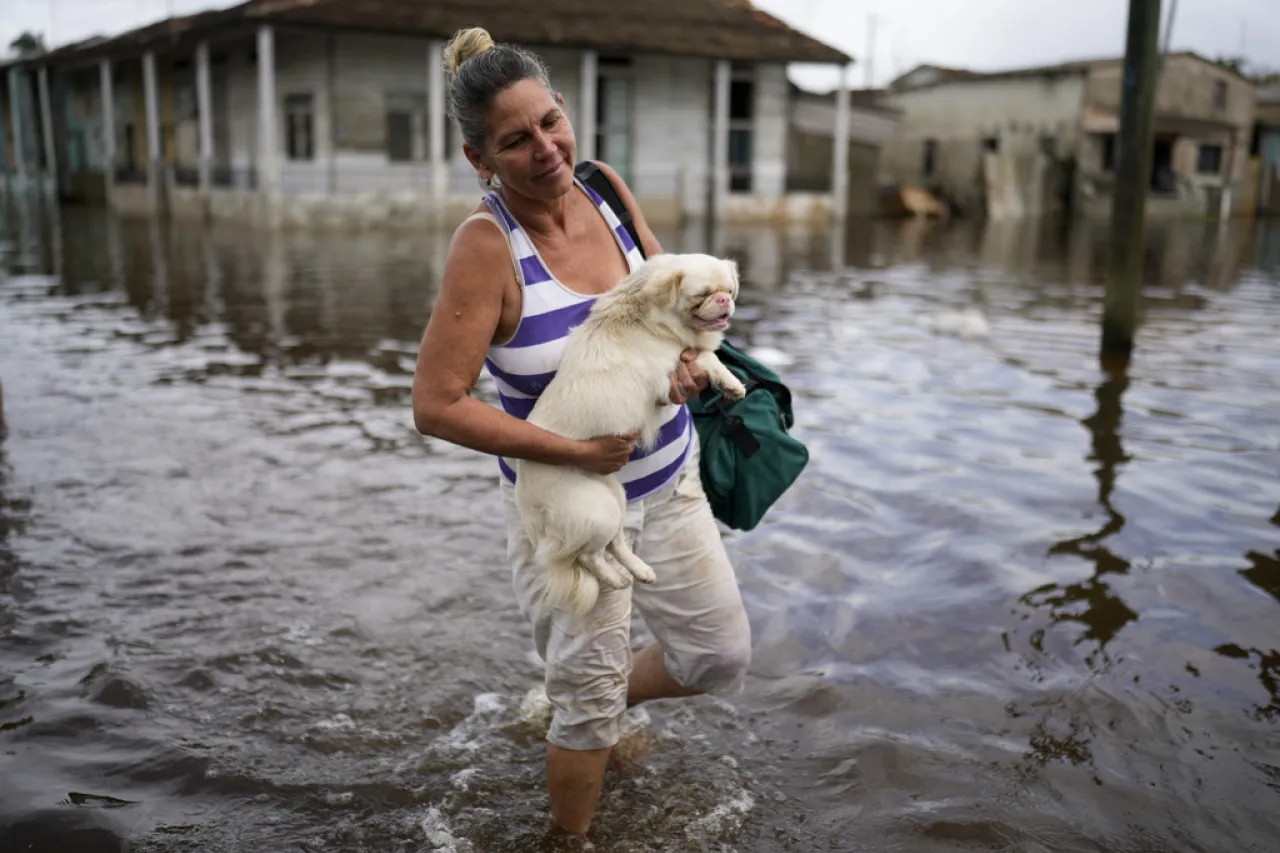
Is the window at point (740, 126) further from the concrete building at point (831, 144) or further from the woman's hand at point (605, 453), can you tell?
the woman's hand at point (605, 453)

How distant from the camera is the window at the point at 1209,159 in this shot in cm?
3878

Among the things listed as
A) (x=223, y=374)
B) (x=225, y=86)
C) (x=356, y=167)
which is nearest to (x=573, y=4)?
(x=356, y=167)

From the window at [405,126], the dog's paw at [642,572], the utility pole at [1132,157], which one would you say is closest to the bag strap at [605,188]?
the dog's paw at [642,572]

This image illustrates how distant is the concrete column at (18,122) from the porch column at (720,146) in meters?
28.6

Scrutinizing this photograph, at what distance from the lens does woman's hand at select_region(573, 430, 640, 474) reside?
265 cm

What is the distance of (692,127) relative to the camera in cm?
3000

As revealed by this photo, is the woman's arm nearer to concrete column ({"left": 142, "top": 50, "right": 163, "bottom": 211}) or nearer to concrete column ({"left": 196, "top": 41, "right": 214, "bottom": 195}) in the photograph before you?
concrete column ({"left": 196, "top": 41, "right": 214, "bottom": 195})

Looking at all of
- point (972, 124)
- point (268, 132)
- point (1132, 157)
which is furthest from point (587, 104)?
point (1132, 157)

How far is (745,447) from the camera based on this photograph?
309cm

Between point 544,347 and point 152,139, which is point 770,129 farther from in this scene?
point 544,347

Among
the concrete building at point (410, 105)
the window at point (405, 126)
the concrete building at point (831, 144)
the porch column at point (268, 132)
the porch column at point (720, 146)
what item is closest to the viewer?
the porch column at point (268, 132)

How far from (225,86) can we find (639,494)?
31.1 m

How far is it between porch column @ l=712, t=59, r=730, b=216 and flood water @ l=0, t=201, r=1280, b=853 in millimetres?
20789

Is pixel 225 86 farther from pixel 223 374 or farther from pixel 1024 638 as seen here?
pixel 1024 638
